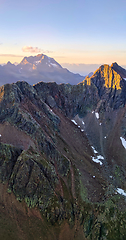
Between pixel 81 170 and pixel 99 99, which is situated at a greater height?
pixel 99 99

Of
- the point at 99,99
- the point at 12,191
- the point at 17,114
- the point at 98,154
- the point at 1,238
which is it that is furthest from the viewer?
the point at 99,99

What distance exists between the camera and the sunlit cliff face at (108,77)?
486 feet

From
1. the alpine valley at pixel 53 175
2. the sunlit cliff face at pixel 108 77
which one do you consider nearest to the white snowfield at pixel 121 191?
the alpine valley at pixel 53 175

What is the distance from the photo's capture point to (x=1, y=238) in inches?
2082

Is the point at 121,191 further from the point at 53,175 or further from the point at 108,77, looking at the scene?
the point at 108,77

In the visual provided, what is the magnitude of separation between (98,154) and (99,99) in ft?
213

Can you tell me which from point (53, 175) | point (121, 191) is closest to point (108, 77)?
point (121, 191)

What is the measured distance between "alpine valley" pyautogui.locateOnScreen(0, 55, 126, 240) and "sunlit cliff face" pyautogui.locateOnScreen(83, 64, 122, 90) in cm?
5616

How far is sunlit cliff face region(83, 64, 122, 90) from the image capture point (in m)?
148

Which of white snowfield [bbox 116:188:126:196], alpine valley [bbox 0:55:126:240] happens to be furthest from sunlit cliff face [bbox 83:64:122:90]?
white snowfield [bbox 116:188:126:196]

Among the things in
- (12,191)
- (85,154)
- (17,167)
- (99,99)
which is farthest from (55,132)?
(99,99)

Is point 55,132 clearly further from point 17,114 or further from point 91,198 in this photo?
point 91,198

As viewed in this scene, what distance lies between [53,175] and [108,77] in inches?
5022

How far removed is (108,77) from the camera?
155000 millimetres
